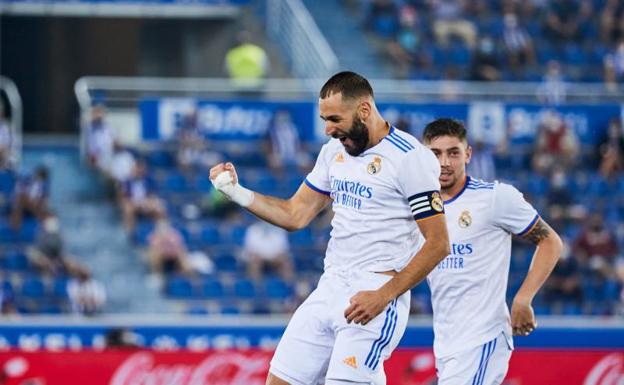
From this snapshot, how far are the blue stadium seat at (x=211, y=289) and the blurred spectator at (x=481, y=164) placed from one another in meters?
4.40

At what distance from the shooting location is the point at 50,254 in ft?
61.9

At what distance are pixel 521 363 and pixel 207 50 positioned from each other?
48.5 feet

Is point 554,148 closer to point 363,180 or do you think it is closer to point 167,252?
point 167,252

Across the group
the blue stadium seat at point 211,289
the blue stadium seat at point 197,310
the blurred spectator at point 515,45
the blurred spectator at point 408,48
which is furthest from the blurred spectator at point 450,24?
the blue stadium seat at point 197,310

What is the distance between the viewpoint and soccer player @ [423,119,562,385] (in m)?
8.42

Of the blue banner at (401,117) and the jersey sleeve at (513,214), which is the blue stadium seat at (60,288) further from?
the jersey sleeve at (513,214)

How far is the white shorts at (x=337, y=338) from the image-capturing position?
7.59 m

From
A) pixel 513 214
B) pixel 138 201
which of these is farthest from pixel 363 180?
pixel 138 201

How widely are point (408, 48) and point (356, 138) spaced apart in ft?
58.5

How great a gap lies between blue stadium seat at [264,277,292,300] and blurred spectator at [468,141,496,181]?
375cm

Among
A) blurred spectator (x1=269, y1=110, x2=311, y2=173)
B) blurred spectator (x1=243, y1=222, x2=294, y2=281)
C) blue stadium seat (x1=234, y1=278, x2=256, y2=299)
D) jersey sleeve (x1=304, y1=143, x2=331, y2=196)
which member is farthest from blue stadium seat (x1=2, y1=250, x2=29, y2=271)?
jersey sleeve (x1=304, y1=143, x2=331, y2=196)

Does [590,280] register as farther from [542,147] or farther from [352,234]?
[352,234]

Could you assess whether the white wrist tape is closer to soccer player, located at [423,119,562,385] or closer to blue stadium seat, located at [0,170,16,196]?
soccer player, located at [423,119,562,385]

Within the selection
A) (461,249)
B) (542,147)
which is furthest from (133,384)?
(542,147)
